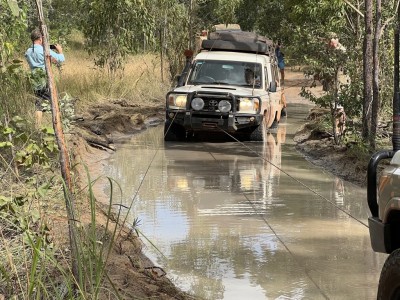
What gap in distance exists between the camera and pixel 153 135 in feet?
55.8

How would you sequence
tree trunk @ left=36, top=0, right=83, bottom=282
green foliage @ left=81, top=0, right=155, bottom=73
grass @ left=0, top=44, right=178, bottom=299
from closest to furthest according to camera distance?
grass @ left=0, top=44, right=178, bottom=299 < tree trunk @ left=36, top=0, right=83, bottom=282 < green foliage @ left=81, top=0, right=155, bottom=73

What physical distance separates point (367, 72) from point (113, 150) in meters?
4.59

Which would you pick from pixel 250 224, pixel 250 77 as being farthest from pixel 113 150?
pixel 250 224

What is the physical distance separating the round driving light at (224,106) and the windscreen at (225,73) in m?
1.04

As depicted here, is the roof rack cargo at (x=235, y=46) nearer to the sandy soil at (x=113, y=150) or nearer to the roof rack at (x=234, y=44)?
the roof rack at (x=234, y=44)

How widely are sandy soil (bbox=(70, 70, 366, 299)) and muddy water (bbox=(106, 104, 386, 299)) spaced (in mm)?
240

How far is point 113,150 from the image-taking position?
14477mm

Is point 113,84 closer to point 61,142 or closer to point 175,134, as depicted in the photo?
point 175,134

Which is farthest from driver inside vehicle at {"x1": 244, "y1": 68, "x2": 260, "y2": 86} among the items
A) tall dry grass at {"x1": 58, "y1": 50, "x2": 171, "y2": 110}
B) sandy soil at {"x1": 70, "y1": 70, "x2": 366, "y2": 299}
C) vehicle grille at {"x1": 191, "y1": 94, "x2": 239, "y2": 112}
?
tall dry grass at {"x1": 58, "y1": 50, "x2": 171, "y2": 110}

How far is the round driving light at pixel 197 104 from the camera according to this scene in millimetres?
14691

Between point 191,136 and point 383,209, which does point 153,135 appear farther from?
point 383,209

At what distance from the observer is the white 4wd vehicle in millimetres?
14750

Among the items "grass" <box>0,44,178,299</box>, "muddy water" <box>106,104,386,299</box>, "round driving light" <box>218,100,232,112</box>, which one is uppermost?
"grass" <box>0,44,178,299</box>

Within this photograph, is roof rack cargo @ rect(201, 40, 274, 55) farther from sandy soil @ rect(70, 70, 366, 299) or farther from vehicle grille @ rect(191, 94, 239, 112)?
vehicle grille @ rect(191, 94, 239, 112)
